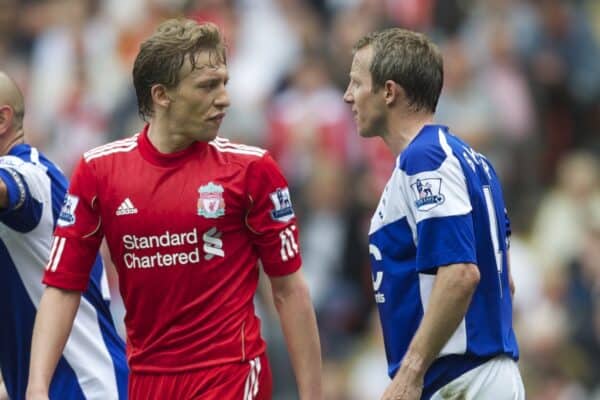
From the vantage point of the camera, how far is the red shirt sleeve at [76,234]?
21.1 ft

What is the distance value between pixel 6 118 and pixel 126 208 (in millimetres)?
1023

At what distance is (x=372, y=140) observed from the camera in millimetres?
13016

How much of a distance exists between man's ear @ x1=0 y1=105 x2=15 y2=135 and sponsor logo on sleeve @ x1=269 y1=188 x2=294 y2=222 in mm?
1407

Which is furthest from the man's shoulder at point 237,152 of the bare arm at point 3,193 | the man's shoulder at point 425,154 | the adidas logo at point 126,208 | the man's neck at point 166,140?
the bare arm at point 3,193

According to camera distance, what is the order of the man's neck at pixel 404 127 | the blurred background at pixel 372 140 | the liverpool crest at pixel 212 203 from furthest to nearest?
1. the blurred background at pixel 372 140
2. the liverpool crest at pixel 212 203
3. the man's neck at pixel 404 127

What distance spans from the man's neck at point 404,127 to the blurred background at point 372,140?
19.5 ft

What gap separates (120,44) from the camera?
49.1ft

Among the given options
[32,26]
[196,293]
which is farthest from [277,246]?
[32,26]

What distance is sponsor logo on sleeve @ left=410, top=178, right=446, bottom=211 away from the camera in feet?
19.4

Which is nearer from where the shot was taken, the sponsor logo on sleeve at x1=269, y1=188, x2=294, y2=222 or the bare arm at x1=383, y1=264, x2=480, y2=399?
the bare arm at x1=383, y1=264, x2=480, y2=399

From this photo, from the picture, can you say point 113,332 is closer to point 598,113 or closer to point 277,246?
point 277,246

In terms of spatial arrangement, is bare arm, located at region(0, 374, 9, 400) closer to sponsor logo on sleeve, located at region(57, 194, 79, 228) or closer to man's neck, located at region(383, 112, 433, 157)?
sponsor logo on sleeve, located at region(57, 194, 79, 228)

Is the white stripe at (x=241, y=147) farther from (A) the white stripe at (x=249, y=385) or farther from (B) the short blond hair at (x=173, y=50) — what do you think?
(A) the white stripe at (x=249, y=385)

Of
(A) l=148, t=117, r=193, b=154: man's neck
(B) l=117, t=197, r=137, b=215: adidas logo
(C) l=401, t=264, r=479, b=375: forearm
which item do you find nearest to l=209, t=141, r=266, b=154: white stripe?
(A) l=148, t=117, r=193, b=154: man's neck
